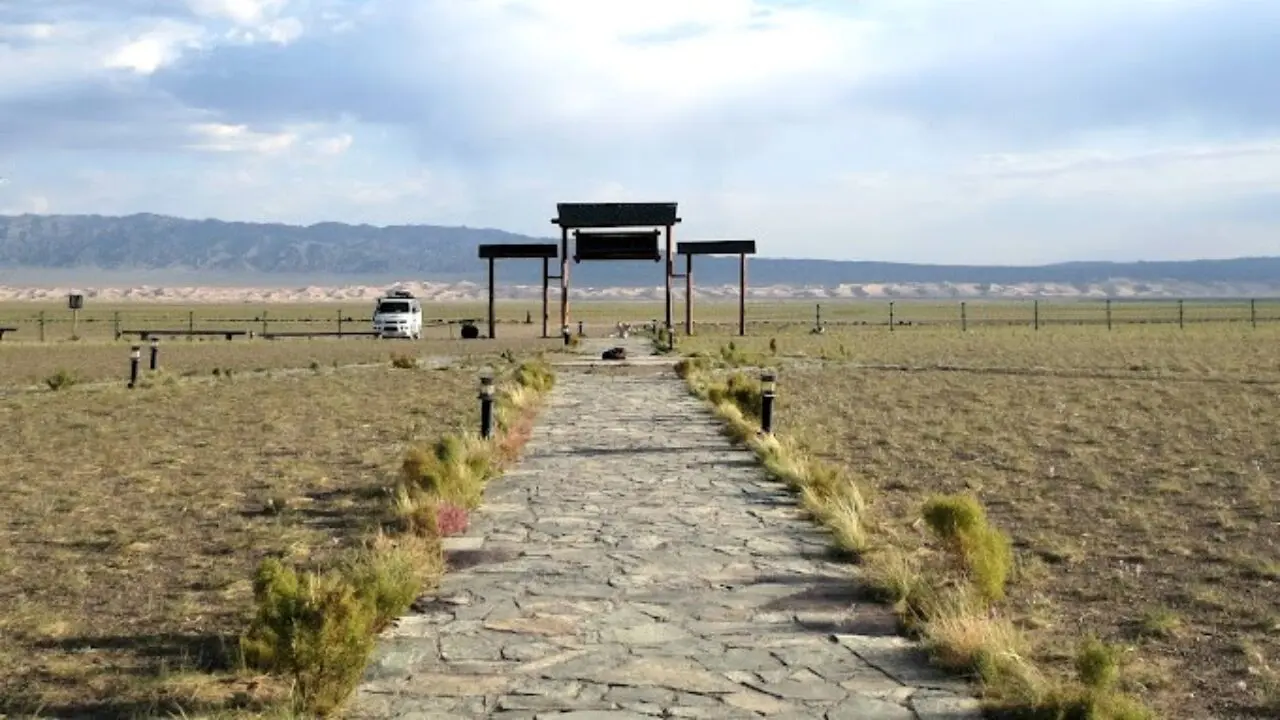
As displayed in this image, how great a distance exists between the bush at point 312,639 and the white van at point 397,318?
153 ft

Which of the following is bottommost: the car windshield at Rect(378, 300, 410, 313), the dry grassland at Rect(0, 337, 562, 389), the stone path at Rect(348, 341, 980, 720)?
the dry grassland at Rect(0, 337, 562, 389)

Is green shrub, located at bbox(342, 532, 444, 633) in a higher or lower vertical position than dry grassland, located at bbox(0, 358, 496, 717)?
higher

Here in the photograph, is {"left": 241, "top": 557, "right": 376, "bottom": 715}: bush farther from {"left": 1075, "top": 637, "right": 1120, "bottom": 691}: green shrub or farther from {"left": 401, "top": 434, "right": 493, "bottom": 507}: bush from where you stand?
{"left": 401, "top": 434, "right": 493, "bottom": 507}: bush

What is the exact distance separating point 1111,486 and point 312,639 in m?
9.85

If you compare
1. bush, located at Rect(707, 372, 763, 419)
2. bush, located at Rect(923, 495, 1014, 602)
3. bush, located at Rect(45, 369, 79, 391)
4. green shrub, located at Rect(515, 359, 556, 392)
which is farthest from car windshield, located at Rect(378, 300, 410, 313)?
bush, located at Rect(923, 495, 1014, 602)

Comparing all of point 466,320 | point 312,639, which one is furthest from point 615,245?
point 312,639

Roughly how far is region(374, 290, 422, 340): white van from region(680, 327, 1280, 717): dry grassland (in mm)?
24035

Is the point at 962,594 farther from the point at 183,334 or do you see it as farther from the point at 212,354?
the point at 183,334

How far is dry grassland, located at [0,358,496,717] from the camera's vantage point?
20.2 ft

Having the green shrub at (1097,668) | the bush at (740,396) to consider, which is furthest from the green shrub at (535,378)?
the green shrub at (1097,668)

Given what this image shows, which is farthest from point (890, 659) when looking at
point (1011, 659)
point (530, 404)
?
point (530, 404)

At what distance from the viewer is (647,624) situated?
6.82 metres

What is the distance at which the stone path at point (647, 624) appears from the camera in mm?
5605

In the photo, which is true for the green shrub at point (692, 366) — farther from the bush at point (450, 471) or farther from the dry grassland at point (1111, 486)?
the bush at point (450, 471)
